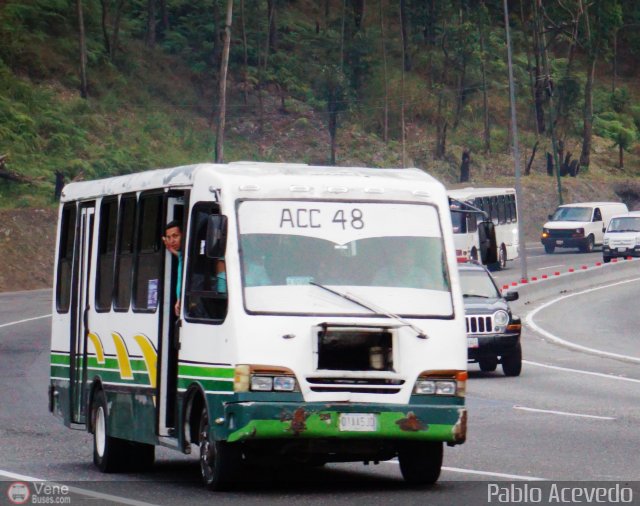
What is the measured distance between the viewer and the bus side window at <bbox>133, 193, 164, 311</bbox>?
1263 centimetres

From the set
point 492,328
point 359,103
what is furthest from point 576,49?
point 492,328

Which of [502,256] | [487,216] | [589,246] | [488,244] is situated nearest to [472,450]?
[488,244]

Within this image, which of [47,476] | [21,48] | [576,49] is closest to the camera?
→ [47,476]

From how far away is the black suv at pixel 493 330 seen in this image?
77.8 feet

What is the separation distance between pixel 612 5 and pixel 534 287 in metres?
53.8

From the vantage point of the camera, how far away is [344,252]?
11.8 metres

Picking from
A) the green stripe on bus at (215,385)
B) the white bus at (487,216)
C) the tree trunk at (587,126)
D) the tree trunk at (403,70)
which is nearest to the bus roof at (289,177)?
the green stripe on bus at (215,385)

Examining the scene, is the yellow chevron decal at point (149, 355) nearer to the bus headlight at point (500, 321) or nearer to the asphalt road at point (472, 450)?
the asphalt road at point (472, 450)

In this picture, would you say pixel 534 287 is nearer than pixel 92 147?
Yes

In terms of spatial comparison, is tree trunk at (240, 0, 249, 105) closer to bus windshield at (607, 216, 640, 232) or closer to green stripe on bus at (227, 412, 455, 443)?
bus windshield at (607, 216, 640, 232)

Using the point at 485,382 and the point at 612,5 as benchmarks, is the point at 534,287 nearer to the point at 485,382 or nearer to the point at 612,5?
the point at 485,382

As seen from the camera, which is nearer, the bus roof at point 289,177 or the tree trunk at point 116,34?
the bus roof at point 289,177

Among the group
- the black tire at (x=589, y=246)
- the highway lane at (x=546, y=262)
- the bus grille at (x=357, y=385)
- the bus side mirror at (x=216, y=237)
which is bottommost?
the bus grille at (x=357, y=385)

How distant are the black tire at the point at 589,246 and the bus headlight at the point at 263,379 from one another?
173ft
